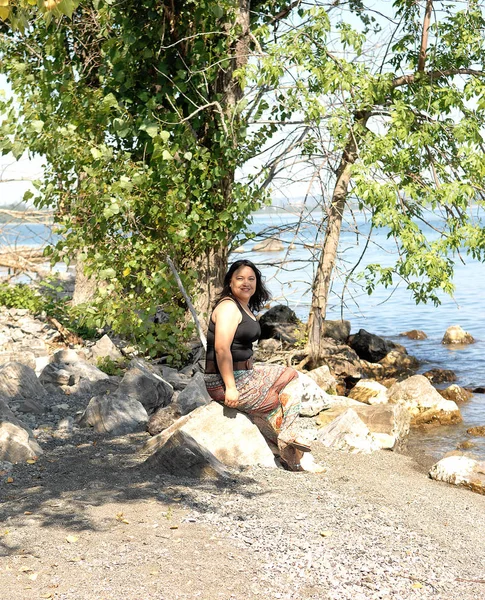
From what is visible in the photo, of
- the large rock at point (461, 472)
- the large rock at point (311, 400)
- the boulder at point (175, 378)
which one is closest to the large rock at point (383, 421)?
the large rock at point (311, 400)

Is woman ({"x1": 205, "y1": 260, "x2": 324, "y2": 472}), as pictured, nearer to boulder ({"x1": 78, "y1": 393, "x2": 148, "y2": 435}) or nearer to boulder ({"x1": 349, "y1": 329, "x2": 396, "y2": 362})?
boulder ({"x1": 78, "y1": 393, "x2": 148, "y2": 435})

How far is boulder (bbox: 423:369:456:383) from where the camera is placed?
13000 mm

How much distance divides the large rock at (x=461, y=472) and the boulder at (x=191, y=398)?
2309mm

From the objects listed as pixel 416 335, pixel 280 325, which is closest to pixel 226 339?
pixel 280 325

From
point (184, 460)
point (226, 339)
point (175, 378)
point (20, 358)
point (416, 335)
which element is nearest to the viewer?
point (184, 460)

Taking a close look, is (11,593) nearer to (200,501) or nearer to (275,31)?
(200,501)

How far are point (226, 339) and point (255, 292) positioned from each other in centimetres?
69

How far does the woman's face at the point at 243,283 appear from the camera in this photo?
244 inches

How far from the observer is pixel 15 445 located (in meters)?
6.21

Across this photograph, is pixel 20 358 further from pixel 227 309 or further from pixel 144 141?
pixel 227 309

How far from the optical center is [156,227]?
907cm

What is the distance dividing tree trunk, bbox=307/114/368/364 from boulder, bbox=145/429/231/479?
508cm

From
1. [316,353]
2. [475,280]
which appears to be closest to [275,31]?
[316,353]

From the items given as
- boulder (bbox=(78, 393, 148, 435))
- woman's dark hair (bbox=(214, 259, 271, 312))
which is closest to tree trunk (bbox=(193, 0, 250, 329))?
boulder (bbox=(78, 393, 148, 435))
